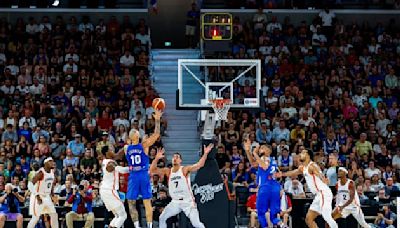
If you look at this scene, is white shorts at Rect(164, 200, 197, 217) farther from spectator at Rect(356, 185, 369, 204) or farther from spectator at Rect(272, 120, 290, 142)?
spectator at Rect(272, 120, 290, 142)

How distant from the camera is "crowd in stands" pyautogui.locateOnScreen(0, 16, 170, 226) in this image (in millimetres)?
22703

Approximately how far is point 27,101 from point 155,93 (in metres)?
3.40

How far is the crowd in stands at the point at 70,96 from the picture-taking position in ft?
74.5

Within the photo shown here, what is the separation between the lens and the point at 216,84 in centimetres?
2098

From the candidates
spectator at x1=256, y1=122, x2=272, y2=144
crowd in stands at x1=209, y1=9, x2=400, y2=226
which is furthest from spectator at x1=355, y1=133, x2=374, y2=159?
spectator at x1=256, y1=122, x2=272, y2=144

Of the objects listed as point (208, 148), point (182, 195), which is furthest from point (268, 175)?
point (182, 195)

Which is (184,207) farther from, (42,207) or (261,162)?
(42,207)

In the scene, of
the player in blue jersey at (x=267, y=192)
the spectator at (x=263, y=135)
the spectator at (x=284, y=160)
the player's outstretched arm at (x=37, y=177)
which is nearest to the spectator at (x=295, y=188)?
the spectator at (x=284, y=160)

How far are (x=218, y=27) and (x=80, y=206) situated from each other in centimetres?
479

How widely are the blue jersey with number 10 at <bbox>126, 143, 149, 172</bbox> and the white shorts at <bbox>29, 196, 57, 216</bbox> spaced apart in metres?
2.47

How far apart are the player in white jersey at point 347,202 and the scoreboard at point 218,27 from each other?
Answer: 3.86 metres

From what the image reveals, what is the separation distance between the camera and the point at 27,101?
81.7ft

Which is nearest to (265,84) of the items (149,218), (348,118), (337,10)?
(348,118)

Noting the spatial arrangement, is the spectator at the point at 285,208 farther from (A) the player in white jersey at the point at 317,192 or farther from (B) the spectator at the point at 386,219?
(B) the spectator at the point at 386,219
